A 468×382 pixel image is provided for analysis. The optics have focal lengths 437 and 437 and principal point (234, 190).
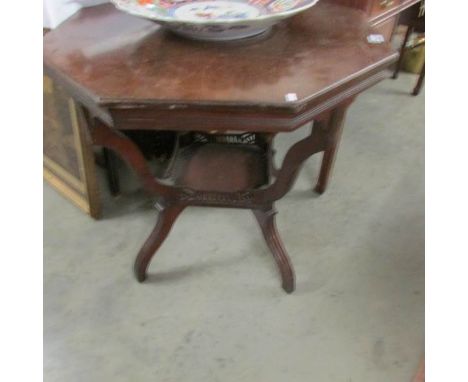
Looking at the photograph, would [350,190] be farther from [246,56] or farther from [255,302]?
[246,56]

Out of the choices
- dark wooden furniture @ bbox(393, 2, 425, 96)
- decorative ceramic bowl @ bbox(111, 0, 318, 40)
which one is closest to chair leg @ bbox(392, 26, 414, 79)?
dark wooden furniture @ bbox(393, 2, 425, 96)

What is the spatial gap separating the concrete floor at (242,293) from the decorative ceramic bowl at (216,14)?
72 centimetres

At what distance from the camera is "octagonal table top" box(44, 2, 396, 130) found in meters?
0.78

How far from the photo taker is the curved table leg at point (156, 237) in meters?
1.20

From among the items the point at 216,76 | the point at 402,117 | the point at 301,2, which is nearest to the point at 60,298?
the point at 216,76

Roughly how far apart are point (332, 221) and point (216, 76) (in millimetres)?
861

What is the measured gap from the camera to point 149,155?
1672mm

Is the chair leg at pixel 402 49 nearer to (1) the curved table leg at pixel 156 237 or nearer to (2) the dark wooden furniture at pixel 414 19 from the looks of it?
(2) the dark wooden furniture at pixel 414 19

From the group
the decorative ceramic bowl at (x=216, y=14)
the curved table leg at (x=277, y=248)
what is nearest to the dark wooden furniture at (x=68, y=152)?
the decorative ceramic bowl at (x=216, y=14)

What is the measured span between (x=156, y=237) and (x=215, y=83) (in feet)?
1.88

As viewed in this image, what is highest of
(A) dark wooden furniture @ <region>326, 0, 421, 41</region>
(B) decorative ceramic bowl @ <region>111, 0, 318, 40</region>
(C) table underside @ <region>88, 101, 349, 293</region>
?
(B) decorative ceramic bowl @ <region>111, 0, 318, 40</region>

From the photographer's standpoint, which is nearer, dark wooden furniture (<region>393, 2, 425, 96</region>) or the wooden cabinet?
the wooden cabinet

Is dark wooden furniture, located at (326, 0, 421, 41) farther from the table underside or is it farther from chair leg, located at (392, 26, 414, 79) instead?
chair leg, located at (392, 26, 414, 79)

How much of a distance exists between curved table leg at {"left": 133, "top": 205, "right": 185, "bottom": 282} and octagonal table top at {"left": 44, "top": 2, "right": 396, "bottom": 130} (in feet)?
1.41
